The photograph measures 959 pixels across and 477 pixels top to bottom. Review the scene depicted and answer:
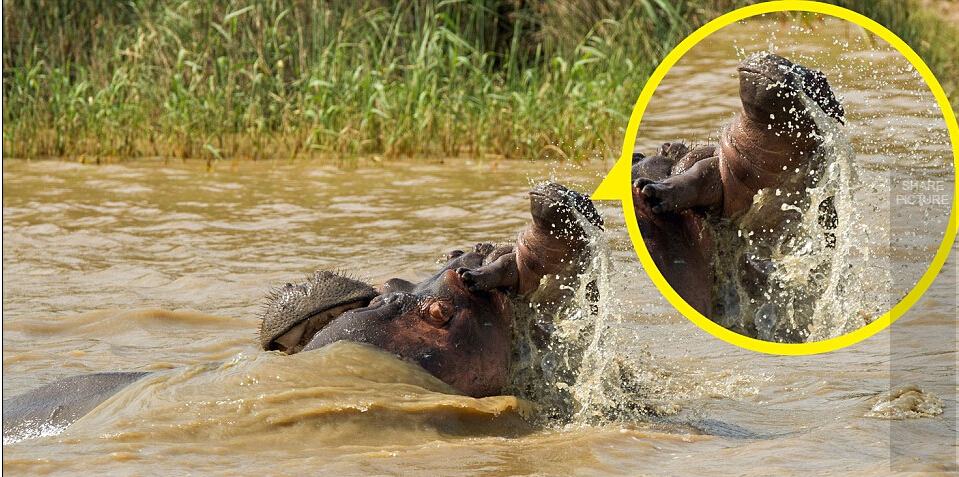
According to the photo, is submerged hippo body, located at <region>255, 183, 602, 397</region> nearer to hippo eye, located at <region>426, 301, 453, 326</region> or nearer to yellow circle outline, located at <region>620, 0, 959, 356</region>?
hippo eye, located at <region>426, 301, 453, 326</region>

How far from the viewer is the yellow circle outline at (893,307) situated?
260 centimetres

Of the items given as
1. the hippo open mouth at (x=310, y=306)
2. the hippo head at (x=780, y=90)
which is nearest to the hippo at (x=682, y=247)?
the hippo head at (x=780, y=90)

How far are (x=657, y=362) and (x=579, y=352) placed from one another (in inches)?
44.1

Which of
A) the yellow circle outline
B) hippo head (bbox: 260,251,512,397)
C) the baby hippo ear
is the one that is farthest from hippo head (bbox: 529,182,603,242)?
the baby hippo ear

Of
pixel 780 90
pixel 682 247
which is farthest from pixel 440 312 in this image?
pixel 780 90

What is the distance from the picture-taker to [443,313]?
3.23 metres

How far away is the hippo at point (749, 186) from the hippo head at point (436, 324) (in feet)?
1.69

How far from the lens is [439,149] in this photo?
31.0 feet

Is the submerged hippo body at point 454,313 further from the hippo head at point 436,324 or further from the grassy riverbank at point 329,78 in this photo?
the grassy riverbank at point 329,78

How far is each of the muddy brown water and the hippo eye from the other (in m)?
0.14

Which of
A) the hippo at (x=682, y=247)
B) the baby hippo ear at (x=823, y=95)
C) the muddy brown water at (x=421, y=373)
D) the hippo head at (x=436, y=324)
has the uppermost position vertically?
the baby hippo ear at (x=823, y=95)

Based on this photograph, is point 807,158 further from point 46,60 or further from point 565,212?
point 46,60

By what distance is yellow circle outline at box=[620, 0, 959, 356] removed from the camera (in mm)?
2602

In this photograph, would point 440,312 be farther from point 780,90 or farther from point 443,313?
point 780,90
